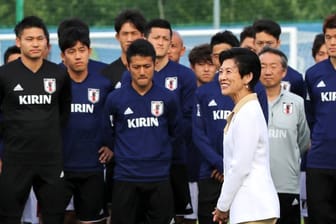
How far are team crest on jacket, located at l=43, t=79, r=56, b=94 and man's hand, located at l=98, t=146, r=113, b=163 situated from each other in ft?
2.67

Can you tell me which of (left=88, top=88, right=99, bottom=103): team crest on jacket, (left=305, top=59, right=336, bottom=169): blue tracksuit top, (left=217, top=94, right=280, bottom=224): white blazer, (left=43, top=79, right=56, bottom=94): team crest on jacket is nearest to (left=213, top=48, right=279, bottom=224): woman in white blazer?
(left=217, top=94, right=280, bottom=224): white blazer

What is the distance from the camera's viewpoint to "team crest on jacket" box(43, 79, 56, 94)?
34.3 feet

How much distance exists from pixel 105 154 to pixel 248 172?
10.4ft

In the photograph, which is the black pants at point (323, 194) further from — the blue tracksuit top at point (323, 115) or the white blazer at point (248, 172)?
the white blazer at point (248, 172)

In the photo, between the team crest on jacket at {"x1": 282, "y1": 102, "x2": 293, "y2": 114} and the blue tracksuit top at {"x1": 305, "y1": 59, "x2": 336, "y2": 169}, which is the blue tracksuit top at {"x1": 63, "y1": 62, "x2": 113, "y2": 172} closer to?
the team crest on jacket at {"x1": 282, "y1": 102, "x2": 293, "y2": 114}

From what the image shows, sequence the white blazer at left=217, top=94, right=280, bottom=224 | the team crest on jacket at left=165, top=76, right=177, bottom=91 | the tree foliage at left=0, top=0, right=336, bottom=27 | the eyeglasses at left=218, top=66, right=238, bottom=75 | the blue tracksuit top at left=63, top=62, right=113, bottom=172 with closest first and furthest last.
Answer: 1. the white blazer at left=217, top=94, right=280, bottom=224
2. the eyeglasses at left=218, top=66, right=238, bottom=75
3. the blue tracksuit top at left=63, top=62, right=113, bottom=172
4. the team crest on jacket at left=165, top=76, right=177, bottom=91
5. the tree foliage at left=0, top=0, right=336, bottom=27

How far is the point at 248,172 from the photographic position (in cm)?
797

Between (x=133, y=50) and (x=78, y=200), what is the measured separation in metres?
1.58

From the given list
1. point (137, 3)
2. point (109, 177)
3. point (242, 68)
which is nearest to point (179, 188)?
point (109, 177)

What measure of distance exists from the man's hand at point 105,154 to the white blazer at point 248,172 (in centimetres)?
298

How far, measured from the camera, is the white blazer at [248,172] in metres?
7.92

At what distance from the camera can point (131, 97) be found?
10.5 m

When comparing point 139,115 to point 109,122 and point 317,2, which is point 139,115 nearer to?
point 109,122

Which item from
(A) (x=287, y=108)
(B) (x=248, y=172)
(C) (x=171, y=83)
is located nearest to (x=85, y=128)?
(C) (x=171, y=83)
